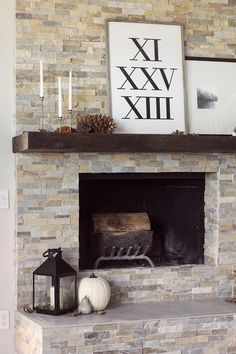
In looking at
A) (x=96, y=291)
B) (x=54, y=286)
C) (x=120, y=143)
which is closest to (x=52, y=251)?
(x=54, y=286)

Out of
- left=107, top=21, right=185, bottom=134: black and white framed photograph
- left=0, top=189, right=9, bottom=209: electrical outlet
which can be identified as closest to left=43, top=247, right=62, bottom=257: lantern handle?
left=0, top=189, right=9, bottom=209: electrical outlet

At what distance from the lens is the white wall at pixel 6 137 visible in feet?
13.4

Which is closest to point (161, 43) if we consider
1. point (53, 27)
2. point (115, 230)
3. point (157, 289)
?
point (53, 27)

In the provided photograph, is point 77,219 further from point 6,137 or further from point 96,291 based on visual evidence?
point 6,137

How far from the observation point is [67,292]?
4062mm

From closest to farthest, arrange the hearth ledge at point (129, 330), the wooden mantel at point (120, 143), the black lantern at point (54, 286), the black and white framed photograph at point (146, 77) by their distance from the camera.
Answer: the hearth ledge at point (129, 330) < the wooden mantel at point (120, 143) < the black lantern at point (54, 286) < the black and white framed photograph at point (146, 77)

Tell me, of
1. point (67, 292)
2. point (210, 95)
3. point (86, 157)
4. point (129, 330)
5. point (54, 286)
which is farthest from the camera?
point (210, 95)

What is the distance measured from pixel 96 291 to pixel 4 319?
0.63 meters

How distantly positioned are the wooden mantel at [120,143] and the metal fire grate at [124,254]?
78 cm

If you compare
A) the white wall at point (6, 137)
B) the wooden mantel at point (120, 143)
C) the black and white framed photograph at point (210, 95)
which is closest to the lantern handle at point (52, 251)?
the white wall at point (6, 137)

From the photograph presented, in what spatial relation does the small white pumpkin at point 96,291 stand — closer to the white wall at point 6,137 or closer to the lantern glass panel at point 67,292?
the lantern glass panel at point 67,292

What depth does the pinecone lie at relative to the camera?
400 centimetres

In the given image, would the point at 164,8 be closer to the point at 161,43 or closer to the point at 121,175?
the point at 161,43

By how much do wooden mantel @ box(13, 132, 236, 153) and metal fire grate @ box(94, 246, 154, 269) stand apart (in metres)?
0.78
